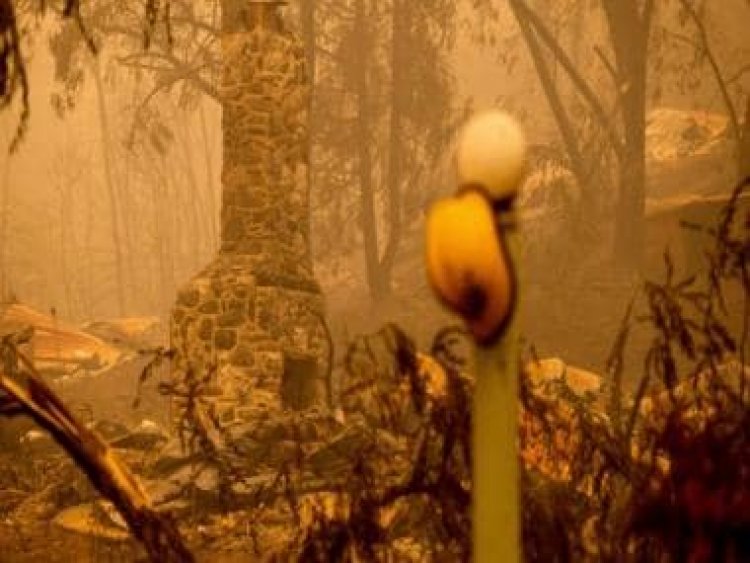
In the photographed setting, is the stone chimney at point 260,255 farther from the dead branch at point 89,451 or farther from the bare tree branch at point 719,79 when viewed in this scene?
the dead branch at point 89,451

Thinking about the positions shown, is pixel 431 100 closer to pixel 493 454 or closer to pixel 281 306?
pixel 281 306

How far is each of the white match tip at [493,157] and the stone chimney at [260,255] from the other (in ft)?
38.9

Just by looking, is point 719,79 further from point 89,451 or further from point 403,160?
point 89,451

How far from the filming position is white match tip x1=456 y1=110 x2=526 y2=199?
84 cm

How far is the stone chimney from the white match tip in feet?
38.9

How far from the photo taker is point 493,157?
0.84m

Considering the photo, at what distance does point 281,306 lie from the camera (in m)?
12.9

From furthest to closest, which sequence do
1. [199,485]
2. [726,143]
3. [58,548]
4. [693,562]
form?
[726,143], [199,485], [58,548], [693,562]

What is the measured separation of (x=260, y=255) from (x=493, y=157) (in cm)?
1251

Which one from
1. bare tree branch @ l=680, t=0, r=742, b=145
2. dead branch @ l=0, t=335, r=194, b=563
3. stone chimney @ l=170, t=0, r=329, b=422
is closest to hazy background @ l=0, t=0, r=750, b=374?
bare tree branch @ l=680, t=0, r=742, b=145

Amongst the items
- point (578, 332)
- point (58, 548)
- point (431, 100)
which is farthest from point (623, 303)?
point (58, 548)

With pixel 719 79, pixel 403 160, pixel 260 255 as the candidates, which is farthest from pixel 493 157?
pixel 403 160

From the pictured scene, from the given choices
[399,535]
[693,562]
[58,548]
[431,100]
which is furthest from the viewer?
[431,100]

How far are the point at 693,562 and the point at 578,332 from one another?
56.0 ft
